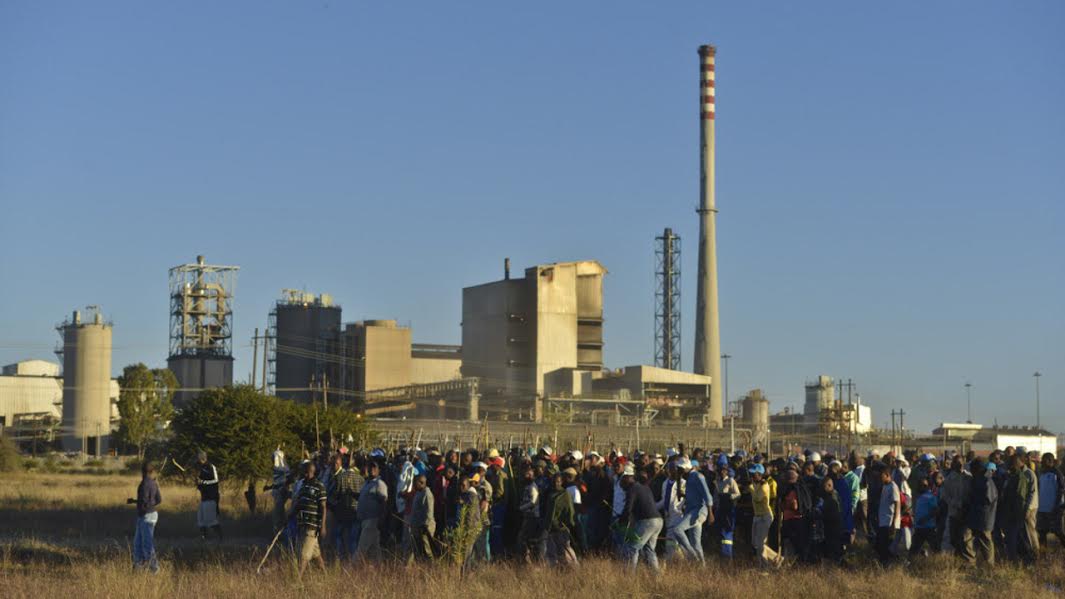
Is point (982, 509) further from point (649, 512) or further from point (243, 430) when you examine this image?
point (243, 430)

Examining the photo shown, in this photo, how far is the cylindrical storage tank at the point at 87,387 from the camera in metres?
93.8

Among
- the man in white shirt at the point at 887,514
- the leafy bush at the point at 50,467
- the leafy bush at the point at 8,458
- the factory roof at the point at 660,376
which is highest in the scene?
the factory roof at the point at 660,376

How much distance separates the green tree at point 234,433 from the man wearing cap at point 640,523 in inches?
734

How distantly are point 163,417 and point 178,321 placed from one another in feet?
49.2

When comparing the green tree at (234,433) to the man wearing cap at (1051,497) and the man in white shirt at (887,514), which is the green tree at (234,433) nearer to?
the man in white shirt at (887,514)

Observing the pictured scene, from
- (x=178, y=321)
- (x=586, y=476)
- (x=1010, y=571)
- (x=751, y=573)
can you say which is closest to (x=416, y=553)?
(x=586, y=476)

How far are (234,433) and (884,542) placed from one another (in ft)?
67.0

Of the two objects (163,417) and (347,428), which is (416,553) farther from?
(163,417)

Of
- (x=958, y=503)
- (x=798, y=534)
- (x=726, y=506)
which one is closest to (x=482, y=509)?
(x=726, y=506)

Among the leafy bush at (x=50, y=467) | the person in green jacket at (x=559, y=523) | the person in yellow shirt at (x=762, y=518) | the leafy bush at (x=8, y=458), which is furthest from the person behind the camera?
the leafy bush at (x=50, y=467)

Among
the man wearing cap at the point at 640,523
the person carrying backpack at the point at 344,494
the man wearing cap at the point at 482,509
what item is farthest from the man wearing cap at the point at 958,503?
the person carrying backpack at the point at 344,494

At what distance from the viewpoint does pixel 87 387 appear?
9562 cm

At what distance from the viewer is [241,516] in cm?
3105

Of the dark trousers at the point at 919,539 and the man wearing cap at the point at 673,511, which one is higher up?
the man wearing cap at the point at 673,511
